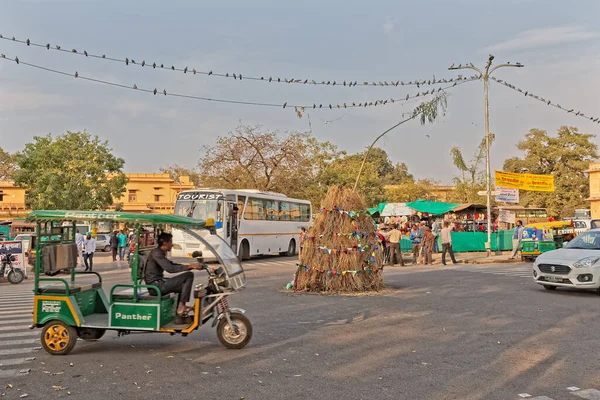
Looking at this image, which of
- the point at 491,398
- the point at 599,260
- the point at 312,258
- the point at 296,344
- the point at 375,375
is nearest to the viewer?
the point at 491,398

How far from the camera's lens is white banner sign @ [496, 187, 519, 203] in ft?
93.3

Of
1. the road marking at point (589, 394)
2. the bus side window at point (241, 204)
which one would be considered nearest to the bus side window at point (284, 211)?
the bus side window at point (241, 204)

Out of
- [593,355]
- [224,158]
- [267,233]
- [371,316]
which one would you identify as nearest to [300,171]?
[224,158]

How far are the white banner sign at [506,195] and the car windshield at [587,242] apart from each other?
550 inches

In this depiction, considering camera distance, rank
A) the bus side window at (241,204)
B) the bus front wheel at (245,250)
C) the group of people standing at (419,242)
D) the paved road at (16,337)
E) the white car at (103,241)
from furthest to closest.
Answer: the white car at (103,241)
the bus front wheel at (245,250)
the bus side window at (241,204)
the group of people standing at (419,242)
the paved road at (16,337)

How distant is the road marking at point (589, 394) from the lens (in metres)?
5.59

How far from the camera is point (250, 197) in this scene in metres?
27.8

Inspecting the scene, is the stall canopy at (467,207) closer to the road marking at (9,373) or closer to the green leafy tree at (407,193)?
the green leafy tree at (407,193)

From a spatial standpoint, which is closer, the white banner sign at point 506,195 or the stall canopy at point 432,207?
the white banner sign at point 506,195

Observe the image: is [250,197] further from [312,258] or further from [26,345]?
[26,345]

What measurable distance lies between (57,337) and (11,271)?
13.7 meters

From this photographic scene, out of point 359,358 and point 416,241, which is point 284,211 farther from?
point 359,358

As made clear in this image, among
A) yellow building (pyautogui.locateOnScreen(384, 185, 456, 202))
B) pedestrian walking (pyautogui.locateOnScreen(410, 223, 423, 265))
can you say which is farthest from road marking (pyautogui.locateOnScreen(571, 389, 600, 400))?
yellow building (pyautogui.locateOnScreen(384, 185, 456, 202))

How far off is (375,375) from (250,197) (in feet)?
71.4
